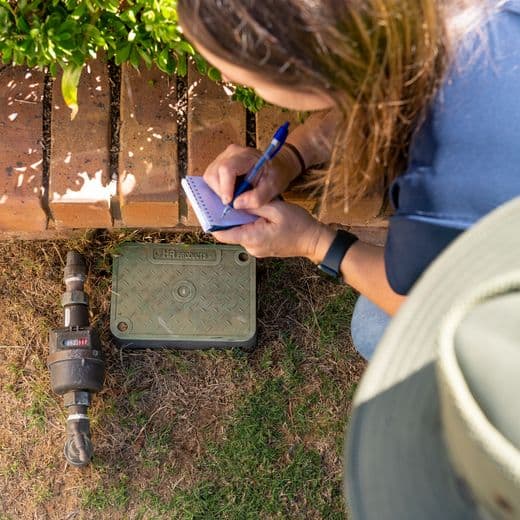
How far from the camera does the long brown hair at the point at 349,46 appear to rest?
1072mm

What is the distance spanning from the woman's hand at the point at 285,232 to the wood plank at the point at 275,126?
23 cm

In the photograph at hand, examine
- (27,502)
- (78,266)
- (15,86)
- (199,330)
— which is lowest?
(27,502)

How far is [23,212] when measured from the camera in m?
1.92

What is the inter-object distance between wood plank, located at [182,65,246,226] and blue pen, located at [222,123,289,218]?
238mm

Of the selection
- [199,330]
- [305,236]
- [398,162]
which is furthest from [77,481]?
[398,162]

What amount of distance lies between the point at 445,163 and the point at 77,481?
4.78ft

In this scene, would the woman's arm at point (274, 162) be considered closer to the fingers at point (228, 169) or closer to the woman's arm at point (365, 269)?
→ the fingers at point (228, 169)

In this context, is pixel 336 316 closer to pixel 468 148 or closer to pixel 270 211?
pixel 270 211

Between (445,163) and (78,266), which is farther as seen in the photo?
(78,266)

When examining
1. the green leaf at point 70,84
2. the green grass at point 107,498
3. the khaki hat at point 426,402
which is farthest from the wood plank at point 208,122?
the khaki hat at point 426,402

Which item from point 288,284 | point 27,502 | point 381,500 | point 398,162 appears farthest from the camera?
point 288,284

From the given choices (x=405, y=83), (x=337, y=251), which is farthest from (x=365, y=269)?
(x=405, y=83)

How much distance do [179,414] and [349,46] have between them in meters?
1.38

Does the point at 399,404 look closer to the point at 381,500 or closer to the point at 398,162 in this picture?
the point at 381,500
